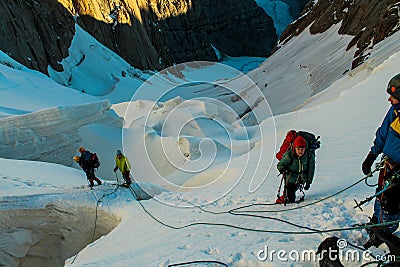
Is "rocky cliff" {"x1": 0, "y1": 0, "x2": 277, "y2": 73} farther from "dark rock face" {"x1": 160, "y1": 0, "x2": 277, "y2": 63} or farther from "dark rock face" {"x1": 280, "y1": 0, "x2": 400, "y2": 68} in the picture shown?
"dark rock face" {"x1": 280, "y1": 0, "x2": 400, "y2": 68}

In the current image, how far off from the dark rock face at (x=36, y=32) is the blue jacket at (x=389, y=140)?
25.0m

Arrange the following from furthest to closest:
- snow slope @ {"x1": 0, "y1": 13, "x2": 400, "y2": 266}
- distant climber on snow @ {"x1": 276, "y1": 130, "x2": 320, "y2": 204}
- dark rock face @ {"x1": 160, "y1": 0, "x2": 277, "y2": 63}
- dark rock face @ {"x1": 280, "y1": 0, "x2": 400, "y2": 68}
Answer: dark rock face @ {"x1": 160, "y1": 0, "x2": 277, "y2": 63}
dark rock face @ {"x1": 280, "y1": 0, "x2": 400, "y2": 68}
distant climber on snow @ {"x1": 276, "y1": 130, "x2": 320, "y2": 204}
snow slope @ {"x1": 0, "y1": 13, "x2": 400, "y2": 266}

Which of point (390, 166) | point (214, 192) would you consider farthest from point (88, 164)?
point (390, 166)

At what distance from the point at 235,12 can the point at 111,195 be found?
74747 mm

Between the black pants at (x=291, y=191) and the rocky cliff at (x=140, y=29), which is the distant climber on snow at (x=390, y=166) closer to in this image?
the black pants at (x=291, y=191)

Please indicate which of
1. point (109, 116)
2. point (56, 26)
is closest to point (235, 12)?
point (56, 26)

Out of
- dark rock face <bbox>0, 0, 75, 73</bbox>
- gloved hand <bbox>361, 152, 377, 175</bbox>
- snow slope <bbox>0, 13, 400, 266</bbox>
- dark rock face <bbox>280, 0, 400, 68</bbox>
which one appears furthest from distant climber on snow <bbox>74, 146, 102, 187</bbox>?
dark rock face <bbox>0, 0, 75, 73</bbox>

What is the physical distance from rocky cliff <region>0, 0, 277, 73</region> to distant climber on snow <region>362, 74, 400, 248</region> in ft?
82.6

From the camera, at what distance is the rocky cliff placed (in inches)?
1059

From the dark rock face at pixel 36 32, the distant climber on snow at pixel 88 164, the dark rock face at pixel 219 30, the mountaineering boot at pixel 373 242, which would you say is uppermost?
the dark rock face at pixel 219 30

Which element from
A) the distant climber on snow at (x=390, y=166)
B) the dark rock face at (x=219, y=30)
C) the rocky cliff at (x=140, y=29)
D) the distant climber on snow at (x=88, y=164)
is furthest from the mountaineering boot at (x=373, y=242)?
the dark rock face at (x=219, y=30)

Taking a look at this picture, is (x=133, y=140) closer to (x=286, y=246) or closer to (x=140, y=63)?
(x=286, y=246)

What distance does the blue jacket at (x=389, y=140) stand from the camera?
344 cm

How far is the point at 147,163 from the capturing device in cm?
1317
